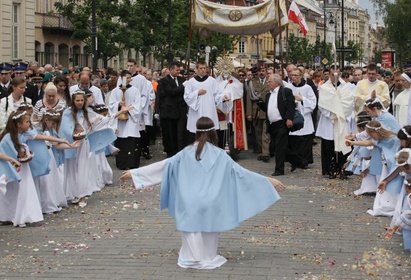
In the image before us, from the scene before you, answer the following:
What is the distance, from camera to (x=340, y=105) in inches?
641

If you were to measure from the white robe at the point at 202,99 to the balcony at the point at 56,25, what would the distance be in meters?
25.8

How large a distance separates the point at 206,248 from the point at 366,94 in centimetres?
816

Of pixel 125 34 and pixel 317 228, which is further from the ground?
pixel 125 34

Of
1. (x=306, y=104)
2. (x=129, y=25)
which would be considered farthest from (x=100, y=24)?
(x=306, y=104)

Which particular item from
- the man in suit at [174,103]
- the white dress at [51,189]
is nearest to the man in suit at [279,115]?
the man in suit at [174,103]

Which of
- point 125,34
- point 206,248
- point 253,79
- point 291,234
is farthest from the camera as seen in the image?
point 125,34

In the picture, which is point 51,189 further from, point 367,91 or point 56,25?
point 56,25

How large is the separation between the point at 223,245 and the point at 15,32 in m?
30.0

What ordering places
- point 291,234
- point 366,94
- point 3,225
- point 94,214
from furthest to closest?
point 366,94 → point 94,214 → point 3,225 → point 291,234

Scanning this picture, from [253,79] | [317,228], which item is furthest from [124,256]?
[253,79]

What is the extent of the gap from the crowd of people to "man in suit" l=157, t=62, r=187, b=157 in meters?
0.02

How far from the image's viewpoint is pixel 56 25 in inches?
1737

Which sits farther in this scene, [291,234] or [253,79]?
[253,79]

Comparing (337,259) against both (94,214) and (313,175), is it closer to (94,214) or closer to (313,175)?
(94,214)
